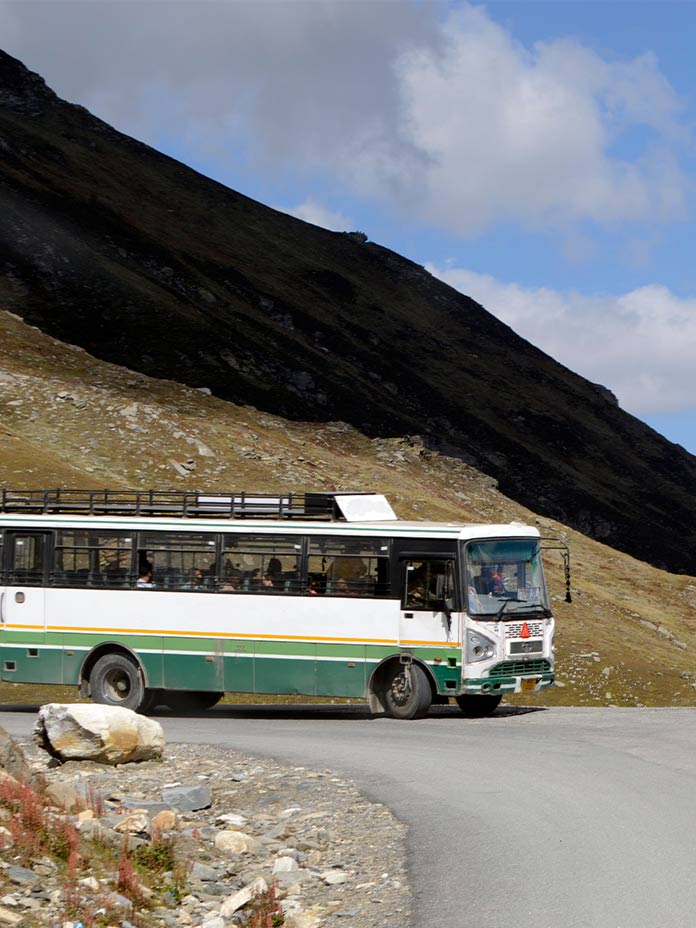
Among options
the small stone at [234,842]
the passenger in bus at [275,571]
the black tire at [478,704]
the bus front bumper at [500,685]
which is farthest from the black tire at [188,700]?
the small stone at [234,842]

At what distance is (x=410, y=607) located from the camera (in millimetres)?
24531

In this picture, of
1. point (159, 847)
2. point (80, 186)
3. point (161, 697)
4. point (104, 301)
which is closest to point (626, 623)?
point (161, 697)

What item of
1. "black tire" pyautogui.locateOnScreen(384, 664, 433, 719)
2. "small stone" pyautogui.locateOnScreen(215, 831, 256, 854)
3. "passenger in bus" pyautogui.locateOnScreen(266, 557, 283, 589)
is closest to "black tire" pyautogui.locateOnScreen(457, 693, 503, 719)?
"black tire" pyautogui.locateOnScreen(384, 664, 433, 719)

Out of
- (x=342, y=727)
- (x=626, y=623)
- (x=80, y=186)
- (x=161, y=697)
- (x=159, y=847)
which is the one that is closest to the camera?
(x=159, y=847)

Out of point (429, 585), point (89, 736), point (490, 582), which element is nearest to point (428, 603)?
point (429, 585)

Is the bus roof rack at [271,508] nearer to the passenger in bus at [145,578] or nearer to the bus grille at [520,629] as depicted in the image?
the passenger in bus at [145,578]

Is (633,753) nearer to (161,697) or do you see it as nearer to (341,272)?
(161,697)

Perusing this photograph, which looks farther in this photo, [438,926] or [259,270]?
[259,270]

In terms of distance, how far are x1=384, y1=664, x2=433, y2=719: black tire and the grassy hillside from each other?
10377 mm

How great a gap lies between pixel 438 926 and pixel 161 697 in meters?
17.8

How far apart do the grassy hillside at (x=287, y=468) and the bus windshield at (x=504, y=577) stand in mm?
9844

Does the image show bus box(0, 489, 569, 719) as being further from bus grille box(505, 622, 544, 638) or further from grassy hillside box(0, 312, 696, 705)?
grassy hillside box(0, 312, 696, 705)

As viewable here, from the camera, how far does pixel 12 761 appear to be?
14.6m

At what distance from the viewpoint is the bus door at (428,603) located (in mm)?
24203
